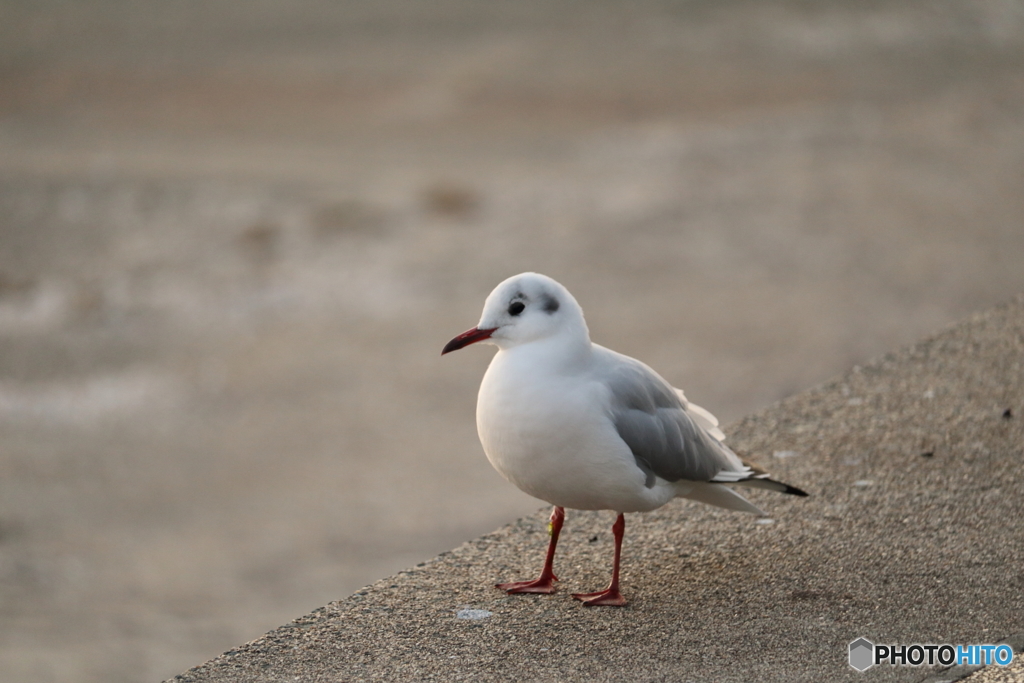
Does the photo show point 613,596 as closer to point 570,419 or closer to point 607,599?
point 607,599

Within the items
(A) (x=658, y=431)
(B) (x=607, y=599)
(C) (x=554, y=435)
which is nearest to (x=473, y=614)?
(B) (x=607, y=599)

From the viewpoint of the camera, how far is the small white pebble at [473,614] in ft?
9.69

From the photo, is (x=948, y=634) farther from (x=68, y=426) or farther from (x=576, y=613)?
(x=68, y=426)

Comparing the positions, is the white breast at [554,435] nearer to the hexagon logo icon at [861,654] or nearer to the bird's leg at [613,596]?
the bird's leg at [613,596]

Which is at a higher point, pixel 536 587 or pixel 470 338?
pixel 470 338

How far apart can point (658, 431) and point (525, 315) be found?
45 cm

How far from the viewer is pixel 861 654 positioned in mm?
2697

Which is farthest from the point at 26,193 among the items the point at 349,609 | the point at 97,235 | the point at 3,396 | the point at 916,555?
the point at 916,555

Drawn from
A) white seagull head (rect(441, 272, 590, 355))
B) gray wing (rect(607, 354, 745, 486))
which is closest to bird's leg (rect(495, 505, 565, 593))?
gray wing (rect(607, 354, 745, 486))

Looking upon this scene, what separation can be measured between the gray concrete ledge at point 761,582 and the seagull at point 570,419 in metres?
0.23

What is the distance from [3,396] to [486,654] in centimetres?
512

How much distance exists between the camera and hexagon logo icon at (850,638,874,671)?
2.65 metres

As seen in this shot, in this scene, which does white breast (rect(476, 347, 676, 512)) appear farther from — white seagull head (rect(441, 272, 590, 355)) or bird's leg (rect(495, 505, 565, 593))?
bird's leg (rect(495, 505, 565, 593))

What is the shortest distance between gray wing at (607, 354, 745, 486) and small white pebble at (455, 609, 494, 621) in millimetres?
532
